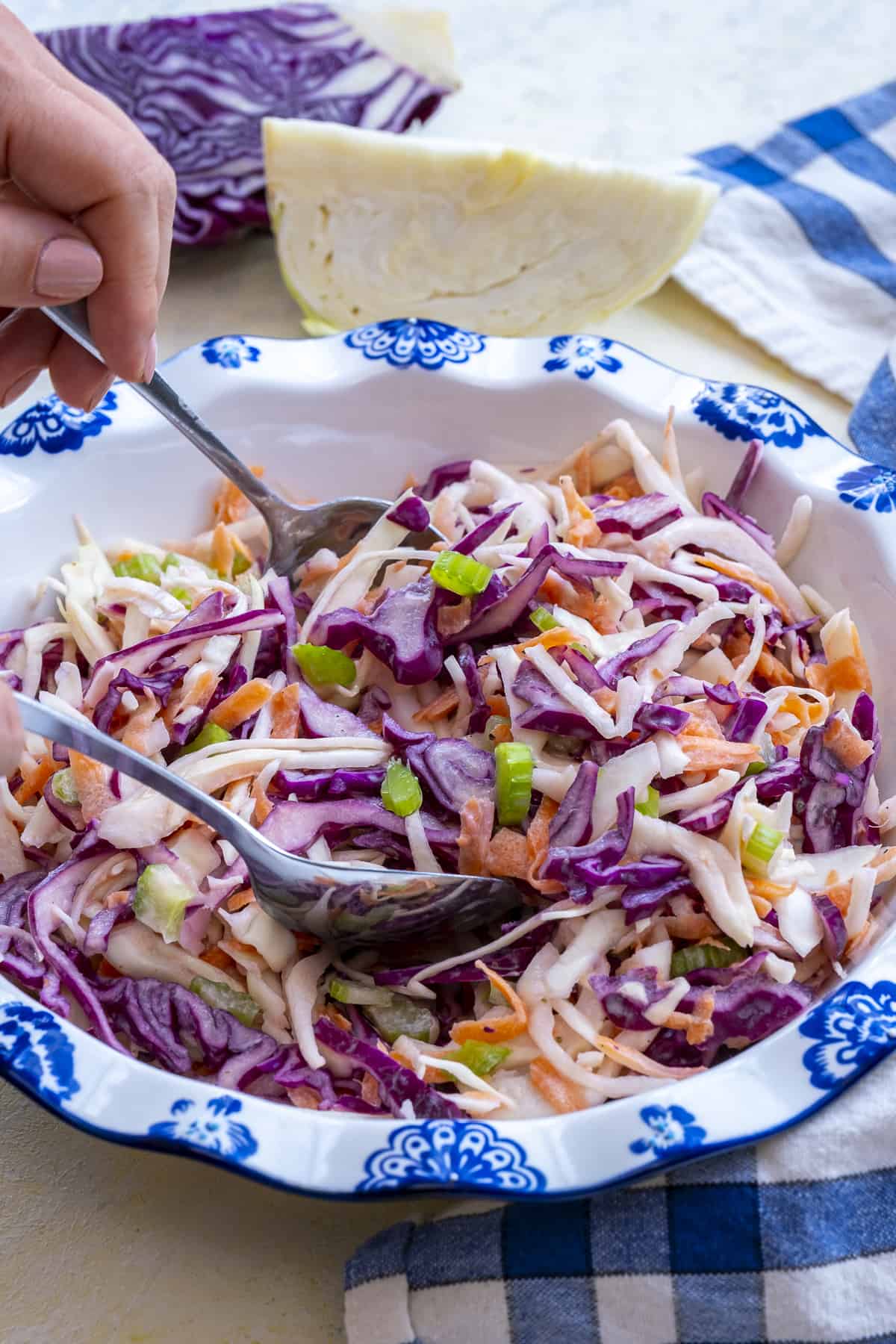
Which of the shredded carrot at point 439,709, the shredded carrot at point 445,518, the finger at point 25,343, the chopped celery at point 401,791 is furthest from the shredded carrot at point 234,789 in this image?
the finger at point 25,343

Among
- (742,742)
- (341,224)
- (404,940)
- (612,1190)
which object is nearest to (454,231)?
(341,224)

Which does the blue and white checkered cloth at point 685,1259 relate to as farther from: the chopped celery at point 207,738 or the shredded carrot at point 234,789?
the chopped celery at point 207,738

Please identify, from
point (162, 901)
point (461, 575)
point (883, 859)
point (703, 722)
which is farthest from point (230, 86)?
point (883, 859)

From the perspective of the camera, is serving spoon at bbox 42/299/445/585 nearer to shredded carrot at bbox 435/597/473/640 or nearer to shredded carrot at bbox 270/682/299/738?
shredded carrot at bbox 435/597/473/640

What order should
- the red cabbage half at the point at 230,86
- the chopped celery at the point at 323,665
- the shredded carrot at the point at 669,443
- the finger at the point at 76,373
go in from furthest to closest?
the red cabbage half at the point at 230,86
the shredded carrot at the point at 669,443
the finger at the point at 76,373
the chopped celery at the point at 323,665

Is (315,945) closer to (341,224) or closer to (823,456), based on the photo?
(823,456)

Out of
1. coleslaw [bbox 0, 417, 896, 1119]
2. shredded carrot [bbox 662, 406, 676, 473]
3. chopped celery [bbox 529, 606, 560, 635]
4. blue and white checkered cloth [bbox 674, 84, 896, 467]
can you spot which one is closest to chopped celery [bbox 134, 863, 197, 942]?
coleslaw [bbox 0, 417, 896, 1119]
